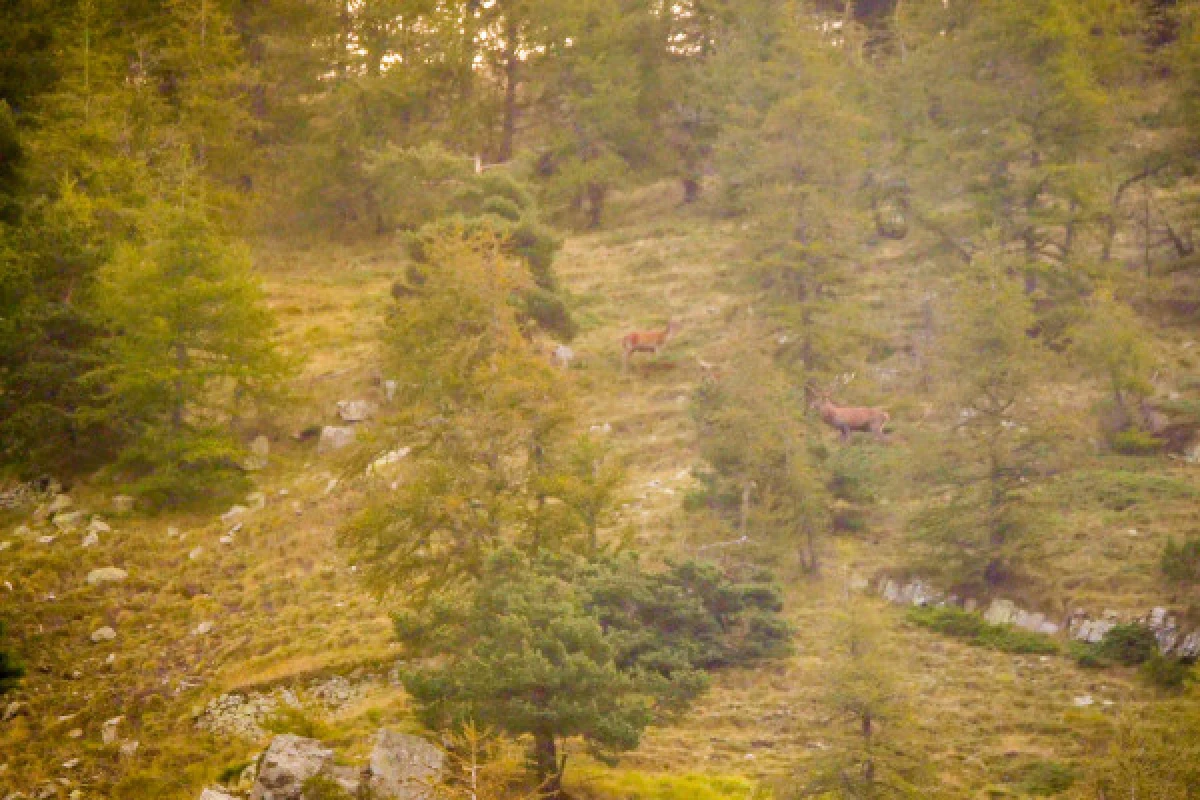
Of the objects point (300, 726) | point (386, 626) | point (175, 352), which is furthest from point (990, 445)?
point (175, 352)

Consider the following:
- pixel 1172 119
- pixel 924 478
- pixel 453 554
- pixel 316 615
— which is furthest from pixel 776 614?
pixel 1172 119

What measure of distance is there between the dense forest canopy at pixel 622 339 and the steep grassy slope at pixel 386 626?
16 cm

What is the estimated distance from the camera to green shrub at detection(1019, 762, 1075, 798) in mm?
13531

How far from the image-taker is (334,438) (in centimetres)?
2608

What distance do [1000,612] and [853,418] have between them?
6648 millimetres

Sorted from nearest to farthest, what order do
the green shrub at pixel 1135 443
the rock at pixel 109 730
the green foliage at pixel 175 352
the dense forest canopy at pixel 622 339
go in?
the dense forest canopy at pixel 622 339
the rock at pixel 109 730
the green shrub at pixel 1135 443
the green foliage at pixel 175 352

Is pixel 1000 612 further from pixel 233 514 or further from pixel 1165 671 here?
pixel 233 514

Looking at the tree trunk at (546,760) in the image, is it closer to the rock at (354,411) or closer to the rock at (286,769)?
the rock at (286,769)

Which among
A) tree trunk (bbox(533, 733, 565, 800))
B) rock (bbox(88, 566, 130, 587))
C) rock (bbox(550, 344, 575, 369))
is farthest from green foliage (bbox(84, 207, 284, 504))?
tree trunk (bbox(533, 733, 565, 800))

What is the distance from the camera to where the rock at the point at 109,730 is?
53.2 feet

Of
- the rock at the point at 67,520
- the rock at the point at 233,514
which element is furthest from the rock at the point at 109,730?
the rock at the point at 67,520

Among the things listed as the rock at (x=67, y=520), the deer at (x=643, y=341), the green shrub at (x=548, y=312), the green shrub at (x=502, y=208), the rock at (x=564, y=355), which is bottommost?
the rock at (x=67, y=520)

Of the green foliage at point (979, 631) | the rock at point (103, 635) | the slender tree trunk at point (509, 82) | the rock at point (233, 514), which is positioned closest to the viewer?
the green foliage at point (979, 631)

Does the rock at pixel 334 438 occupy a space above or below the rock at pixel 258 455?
above
